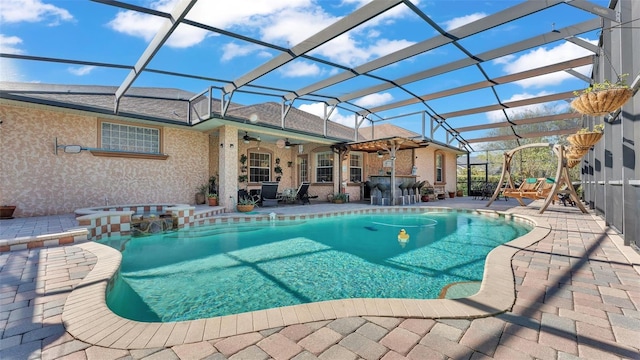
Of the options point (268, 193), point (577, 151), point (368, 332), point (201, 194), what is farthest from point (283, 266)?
point (577, 151)

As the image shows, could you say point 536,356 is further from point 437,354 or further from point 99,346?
point 99,346

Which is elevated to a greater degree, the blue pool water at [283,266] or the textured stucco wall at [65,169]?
the textured stucco wall at [65,169]

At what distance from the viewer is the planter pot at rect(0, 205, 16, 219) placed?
6.22 metres

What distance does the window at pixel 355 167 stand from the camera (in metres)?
13.5

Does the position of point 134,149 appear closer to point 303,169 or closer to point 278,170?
point 278,170

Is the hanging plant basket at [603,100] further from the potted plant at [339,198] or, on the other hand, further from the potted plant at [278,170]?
the potted plant at [278,170]

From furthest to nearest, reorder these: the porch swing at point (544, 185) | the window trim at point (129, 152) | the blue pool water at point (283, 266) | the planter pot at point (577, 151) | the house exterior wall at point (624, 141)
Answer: the window trim at point (129, 152) → the porch swing at point (544, 185) → the planter pot at point (577, 151) → the house exterior wall at point (624, 141) → the blue pool water at point (283, 266)

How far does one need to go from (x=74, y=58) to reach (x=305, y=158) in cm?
952

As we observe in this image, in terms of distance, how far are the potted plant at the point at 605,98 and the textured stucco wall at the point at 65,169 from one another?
10.5m

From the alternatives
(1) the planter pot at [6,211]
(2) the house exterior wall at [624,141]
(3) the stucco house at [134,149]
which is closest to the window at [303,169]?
(3) the stucco house at [134,149]

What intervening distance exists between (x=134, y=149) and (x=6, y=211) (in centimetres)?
326

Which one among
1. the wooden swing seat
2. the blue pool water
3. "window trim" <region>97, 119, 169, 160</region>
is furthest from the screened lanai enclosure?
the blue pool water

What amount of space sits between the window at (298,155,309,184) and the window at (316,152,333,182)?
62cm

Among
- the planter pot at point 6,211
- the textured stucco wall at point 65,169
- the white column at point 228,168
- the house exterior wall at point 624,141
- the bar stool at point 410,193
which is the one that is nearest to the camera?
the house exterior wall at point 624,141
